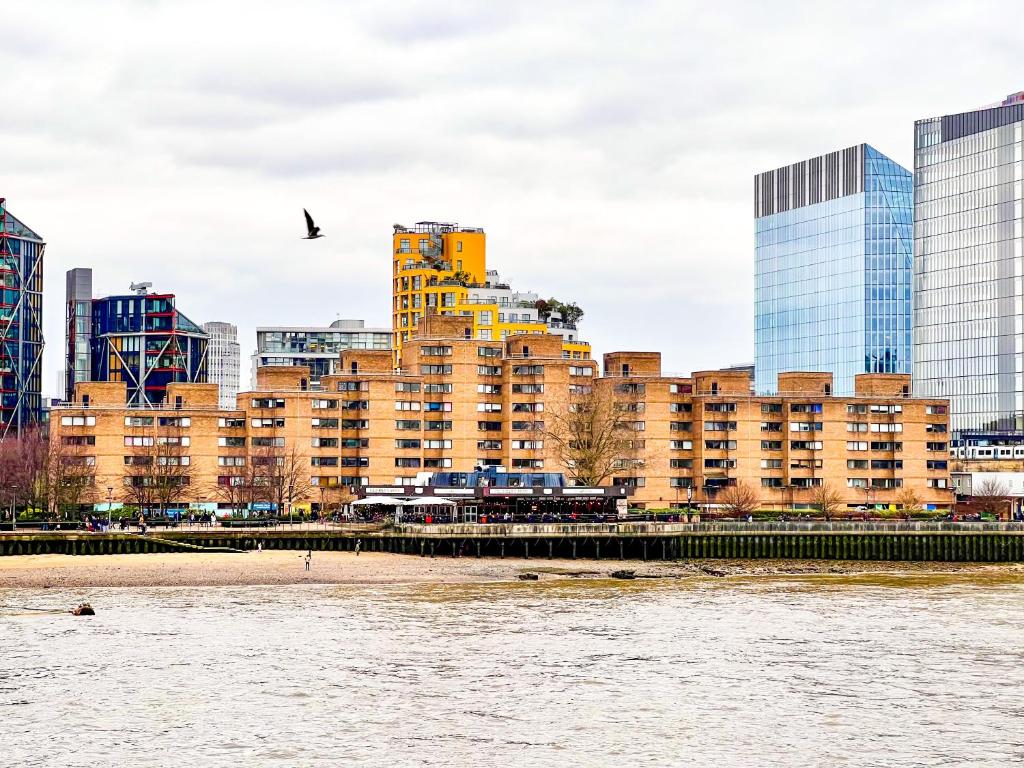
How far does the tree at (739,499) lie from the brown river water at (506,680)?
7050 cm

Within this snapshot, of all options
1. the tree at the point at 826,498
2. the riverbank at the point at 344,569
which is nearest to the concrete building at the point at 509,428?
the tree at the point at 826,498

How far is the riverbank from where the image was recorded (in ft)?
359

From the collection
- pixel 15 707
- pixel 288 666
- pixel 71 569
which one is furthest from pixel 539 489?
pixel 15 707

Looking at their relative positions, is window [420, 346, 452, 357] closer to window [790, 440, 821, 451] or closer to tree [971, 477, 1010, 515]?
window [790, 440, 821, 451]

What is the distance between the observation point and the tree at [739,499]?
172 meters

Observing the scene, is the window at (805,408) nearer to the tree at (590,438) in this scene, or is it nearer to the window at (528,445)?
the tree at (590,438)

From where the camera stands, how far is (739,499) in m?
179

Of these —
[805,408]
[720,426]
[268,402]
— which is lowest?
[720,426]

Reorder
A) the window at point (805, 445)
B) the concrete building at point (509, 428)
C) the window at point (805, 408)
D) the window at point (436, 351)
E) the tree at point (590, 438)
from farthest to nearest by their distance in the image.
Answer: the window at point (805, 408) → the window at point (805, 445) → the window at point (436, 351) → the concrete building at point (509, 428) → the tree at point (590, 438)

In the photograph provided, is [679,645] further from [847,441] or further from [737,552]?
[847,441]

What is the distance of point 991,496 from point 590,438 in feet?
177

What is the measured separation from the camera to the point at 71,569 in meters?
115

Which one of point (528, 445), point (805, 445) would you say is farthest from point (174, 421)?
point (805, 445)

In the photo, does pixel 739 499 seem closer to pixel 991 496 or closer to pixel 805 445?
pixel 805 445
